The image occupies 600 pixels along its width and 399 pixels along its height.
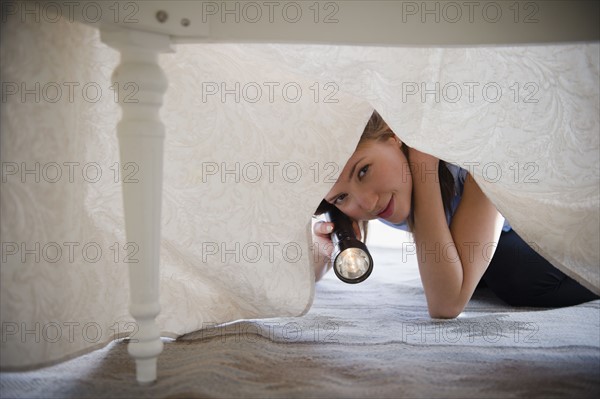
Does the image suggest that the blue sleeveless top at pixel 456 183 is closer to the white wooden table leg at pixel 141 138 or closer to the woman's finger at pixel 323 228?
the woman's finger at pixel 323 228

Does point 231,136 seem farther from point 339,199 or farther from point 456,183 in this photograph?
point 456,183

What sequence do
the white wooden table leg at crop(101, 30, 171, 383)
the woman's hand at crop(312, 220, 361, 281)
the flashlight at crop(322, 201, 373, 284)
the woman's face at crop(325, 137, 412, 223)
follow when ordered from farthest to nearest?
the woman's hand at crop(312, 220, 361, 281), the woman's face at crop(325, 137, 412, 223), the flashlight at crop(322, 201, 373, 284), the white wooden table leg at crop(101, 30, 171, 383)

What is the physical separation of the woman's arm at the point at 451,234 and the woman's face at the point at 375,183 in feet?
0.10

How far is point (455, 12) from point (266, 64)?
35 cm

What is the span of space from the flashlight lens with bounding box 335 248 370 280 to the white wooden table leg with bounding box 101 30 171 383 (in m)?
0.45

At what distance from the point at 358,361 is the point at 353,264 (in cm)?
29

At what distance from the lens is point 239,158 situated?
849 millimetres

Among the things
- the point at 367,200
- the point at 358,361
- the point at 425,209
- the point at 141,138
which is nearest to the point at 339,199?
the point at 367,200

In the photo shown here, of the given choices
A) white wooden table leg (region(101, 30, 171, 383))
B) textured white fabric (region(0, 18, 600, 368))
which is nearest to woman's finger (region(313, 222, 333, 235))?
textured white fabric (region(0, 18, 600, 368))

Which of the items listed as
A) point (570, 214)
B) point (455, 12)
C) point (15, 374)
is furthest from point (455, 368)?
point (15, 374)

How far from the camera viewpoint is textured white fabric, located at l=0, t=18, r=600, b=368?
24.7 inches

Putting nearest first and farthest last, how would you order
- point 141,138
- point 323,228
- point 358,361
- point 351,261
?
point 141,138
point 358,361
point 351,261
point 323,228

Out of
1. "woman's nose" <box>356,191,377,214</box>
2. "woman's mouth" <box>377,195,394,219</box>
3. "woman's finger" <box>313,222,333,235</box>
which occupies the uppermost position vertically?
"woman's nose" <box>356,191,377,214</box>

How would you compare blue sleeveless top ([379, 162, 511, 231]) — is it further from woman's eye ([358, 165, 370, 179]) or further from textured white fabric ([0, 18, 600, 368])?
textured white fabric ([0, 18, 600, 368])
